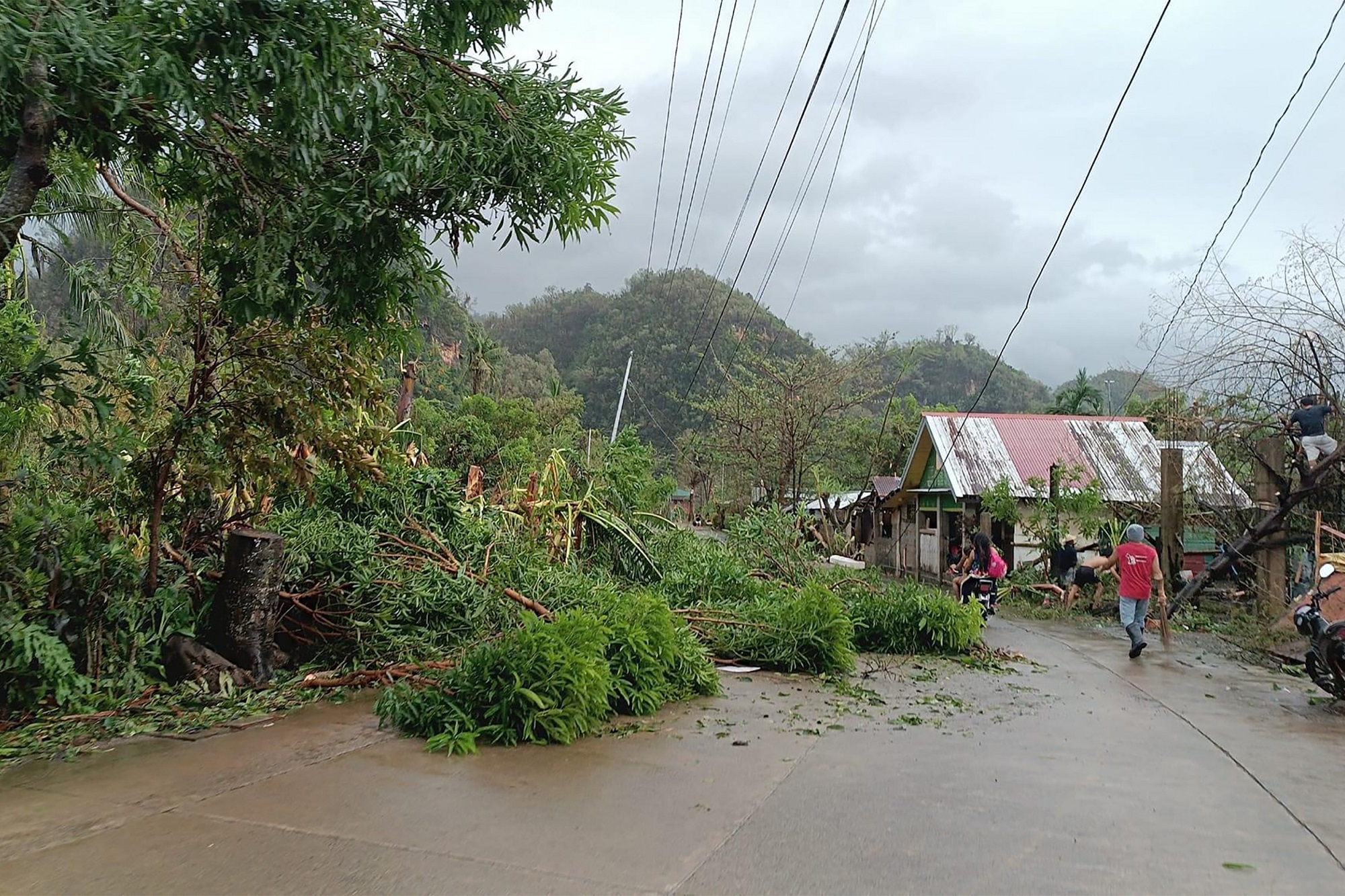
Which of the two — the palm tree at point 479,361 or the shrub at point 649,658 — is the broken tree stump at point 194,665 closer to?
the shrub at point 649,658

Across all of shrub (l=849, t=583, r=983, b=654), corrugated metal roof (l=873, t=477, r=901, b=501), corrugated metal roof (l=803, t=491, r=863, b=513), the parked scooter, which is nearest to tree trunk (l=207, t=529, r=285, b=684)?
shrub (l=849, t=583, r=983, b=654)

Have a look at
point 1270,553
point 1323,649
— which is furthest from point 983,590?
point 1323,649

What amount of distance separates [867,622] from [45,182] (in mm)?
9190

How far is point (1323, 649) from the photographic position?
834cm

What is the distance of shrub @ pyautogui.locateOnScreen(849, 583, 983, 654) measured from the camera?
11008mm

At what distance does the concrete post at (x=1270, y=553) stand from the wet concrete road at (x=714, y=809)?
22.6 feet

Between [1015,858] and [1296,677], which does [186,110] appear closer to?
[1015,858]

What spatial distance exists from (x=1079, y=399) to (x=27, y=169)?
43.6 meters

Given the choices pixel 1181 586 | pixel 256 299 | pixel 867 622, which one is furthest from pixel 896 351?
pixel 256 299

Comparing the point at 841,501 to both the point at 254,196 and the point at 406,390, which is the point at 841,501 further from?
the point at 254,196

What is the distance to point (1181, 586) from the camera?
1625cm

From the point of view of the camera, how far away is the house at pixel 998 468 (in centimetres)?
2155

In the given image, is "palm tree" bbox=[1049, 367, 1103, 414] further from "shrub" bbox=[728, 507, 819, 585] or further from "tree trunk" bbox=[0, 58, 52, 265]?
"tree trunk" bbox=[0, 58, 52, 265]

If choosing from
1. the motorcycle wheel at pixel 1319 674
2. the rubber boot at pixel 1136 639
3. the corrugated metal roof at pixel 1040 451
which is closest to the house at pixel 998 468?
the corrugated metal roof at pixel 1040 451
